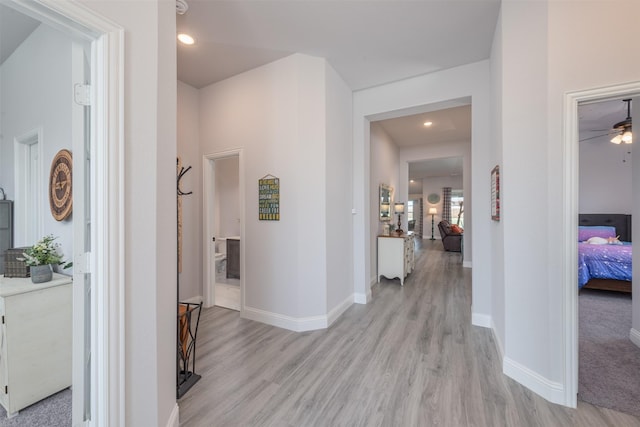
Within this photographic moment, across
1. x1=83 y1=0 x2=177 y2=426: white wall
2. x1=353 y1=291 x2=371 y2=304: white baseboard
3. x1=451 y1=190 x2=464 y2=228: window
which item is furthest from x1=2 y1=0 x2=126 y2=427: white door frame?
x1=451 y1=190 x2=464 y2=228: window

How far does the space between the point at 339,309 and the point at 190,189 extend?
8.60 feet

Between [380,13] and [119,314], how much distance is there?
2.91 metres

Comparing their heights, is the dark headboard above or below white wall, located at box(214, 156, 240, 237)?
below

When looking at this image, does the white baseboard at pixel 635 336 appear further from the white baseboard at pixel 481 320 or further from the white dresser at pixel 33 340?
the white dresser at pixel 33 340

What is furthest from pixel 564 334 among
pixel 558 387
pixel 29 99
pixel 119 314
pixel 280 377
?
pixel 29 99

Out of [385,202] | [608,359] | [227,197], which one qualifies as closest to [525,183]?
[608,359]

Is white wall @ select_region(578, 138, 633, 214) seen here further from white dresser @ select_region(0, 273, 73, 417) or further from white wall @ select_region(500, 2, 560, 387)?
white dresser @ select_region(0, 273, 73, 417)

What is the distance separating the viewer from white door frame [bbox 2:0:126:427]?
1141 mm

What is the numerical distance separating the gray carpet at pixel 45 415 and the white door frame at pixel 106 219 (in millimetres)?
948

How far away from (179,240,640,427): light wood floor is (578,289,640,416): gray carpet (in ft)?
0.60

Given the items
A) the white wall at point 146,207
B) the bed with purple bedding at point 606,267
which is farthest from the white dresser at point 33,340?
the bed with purple bedding at point 606,267

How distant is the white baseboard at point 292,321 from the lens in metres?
2.92

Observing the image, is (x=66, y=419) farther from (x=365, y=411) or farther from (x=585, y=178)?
(x=585, y=178)

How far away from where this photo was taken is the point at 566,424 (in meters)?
1.61
